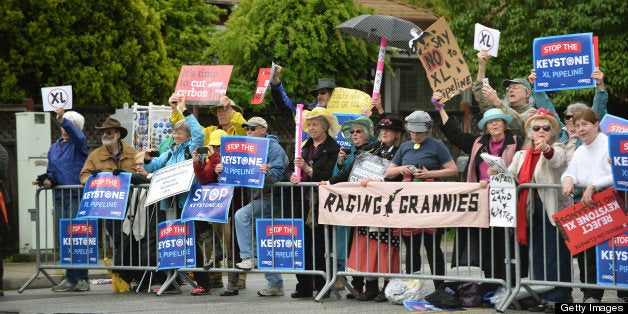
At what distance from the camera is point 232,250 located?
13.0 meters

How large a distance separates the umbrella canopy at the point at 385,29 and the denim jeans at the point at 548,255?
3.73 m

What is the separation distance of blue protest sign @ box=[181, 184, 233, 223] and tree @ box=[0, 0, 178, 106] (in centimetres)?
868

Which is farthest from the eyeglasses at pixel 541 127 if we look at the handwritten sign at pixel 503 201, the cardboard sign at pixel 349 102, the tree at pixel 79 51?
the tree at pixel 79 51

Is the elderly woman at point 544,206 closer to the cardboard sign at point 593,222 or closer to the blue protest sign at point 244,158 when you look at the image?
the cardboard sign at point 593,222

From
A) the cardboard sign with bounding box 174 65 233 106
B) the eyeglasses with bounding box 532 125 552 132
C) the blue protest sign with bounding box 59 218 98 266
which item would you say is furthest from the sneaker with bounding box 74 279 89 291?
the eyeglasses with bounding box 532 125 552 132

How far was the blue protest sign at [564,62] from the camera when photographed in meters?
11.8

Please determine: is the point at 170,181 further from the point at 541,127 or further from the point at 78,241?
the point at 541,127

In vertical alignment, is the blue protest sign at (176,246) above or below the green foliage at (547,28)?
below

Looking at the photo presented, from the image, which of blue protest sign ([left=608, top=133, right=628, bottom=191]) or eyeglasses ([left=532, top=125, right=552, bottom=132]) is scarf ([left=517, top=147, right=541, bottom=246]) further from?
blue protest sign ([left=608, top=133, right=628, bottom=191])

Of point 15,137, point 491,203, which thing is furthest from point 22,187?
point 491,203

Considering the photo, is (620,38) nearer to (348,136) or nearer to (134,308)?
(348,136)

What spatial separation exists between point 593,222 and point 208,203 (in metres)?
4.34

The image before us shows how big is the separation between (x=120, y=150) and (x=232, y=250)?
6.75 feet

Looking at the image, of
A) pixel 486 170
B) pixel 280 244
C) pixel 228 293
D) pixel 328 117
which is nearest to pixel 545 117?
pixel 486 170
